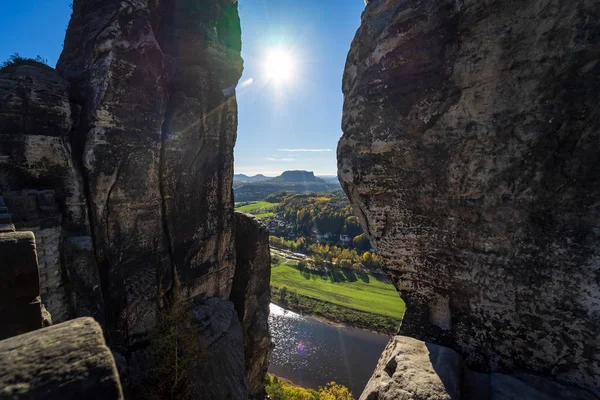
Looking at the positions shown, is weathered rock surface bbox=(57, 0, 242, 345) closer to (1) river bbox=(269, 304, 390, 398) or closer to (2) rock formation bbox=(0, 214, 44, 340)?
(2) rock formation bbox=(0, 214, 44, 340)

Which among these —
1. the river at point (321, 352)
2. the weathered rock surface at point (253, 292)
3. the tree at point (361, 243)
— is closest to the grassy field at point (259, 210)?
the tree at point (361, 243)

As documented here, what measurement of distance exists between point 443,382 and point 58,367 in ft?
11.1

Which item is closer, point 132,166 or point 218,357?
point 132,166

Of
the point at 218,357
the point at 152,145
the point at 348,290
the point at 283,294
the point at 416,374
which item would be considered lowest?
the point at 348,290

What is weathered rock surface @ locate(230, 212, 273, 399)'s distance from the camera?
14078 millimetres

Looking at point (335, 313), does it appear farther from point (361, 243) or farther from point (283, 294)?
point (361, 243)

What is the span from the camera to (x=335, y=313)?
135 ft

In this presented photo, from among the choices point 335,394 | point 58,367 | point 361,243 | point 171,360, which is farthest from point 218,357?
point 361,243

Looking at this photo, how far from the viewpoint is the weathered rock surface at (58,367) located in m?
1.35

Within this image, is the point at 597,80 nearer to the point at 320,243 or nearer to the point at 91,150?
the point at 91,150

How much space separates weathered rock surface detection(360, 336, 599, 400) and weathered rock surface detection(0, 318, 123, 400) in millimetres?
2850

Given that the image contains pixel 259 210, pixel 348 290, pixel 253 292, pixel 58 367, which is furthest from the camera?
pixel 259 210

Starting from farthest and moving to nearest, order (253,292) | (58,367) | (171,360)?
(253,292), (171,360), (58,367)

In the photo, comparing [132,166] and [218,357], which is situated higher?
[132,166]
